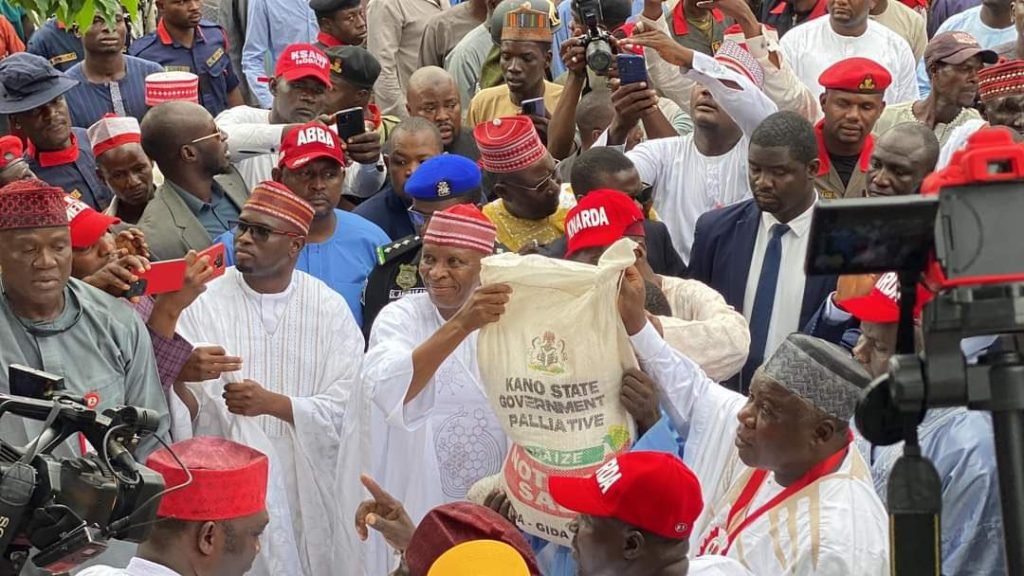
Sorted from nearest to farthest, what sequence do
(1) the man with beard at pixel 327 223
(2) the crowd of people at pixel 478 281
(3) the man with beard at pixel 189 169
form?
1. (2) the crowd of people at pixel 478 281
2. (1) the man with beard at pixel 327 223
3. (3) the man with beard at pixel 189 169

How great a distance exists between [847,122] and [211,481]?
463 cm

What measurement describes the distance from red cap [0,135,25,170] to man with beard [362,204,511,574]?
2.37m

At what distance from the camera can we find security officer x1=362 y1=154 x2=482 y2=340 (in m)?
7.27

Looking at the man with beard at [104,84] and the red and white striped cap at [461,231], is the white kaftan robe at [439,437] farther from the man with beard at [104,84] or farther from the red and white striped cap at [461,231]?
the man with beard at [104,84]

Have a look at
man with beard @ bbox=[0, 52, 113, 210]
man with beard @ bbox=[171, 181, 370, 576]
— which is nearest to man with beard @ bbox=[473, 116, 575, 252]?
man with beard @ bbox=[171, 181, 370, 576]

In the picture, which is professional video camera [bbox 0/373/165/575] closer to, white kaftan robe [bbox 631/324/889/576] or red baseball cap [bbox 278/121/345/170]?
white kaftan robe [bbox 631/324/889/576]

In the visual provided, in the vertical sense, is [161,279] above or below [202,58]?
above

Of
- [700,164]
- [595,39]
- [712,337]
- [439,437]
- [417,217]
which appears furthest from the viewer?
[595,39]

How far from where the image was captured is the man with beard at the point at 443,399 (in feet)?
20.4

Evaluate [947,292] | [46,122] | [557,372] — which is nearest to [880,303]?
[557,372]

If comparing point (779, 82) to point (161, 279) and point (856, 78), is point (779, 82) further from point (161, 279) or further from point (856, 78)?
point (161, 279)

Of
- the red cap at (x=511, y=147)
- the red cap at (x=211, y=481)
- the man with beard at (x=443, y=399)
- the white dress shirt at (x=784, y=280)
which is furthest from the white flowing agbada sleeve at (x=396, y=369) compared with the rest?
the white dress shirt at (x=784, y=280)

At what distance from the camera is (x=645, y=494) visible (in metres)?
4.32

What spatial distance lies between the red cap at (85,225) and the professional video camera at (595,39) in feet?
10.4
